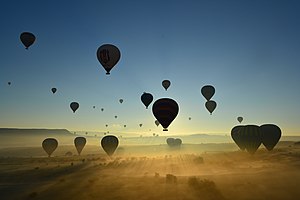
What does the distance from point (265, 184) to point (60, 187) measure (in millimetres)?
25764

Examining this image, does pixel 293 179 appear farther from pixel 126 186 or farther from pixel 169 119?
pixel 126 186

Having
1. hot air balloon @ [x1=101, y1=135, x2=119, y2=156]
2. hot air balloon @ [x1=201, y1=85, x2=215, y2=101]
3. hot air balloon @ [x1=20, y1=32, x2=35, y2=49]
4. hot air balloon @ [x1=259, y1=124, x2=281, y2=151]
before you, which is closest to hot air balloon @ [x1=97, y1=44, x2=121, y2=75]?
hot air balloon @ [x1=20, y1=32, x2=35, y2=49]

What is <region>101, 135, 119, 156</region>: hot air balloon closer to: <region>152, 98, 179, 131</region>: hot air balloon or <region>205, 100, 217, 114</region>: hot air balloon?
<region>205, 100, 217, 114</region>: hot air balloon

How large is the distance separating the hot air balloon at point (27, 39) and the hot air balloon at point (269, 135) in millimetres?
39409

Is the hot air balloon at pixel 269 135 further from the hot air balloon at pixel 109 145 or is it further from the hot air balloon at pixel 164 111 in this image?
the hot air balloon at pixel 109 145

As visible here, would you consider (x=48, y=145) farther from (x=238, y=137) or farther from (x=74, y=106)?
(x=238, y=137)

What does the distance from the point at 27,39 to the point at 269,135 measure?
41.9 m

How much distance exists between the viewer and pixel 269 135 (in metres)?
56.0

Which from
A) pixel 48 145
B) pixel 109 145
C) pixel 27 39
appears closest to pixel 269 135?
pixel 109 145

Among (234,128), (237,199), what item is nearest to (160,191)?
(237,199)

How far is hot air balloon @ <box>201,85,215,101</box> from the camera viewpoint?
59.6m

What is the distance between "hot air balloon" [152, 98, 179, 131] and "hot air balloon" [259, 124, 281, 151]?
736 inches

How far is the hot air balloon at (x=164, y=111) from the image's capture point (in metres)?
45.8

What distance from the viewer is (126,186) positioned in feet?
133
